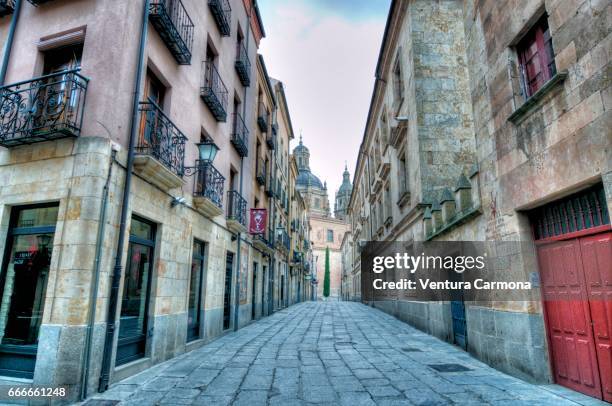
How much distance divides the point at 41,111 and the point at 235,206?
21.1 ft

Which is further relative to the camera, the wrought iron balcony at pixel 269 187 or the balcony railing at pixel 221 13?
the wrought iron balcony at pixel 269 187

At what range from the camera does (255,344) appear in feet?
28.9

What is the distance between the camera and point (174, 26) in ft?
23.5

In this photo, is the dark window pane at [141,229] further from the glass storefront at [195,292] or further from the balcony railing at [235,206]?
the balcony railing at [235,206]

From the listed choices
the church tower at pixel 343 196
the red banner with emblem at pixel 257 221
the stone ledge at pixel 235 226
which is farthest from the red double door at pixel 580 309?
the church tower at pixel 343 196

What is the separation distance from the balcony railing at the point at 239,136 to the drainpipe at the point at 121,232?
5.51 meters

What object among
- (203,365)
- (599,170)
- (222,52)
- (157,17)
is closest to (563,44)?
(599,170)

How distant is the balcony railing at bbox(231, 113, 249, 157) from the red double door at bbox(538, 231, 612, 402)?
9136 mm

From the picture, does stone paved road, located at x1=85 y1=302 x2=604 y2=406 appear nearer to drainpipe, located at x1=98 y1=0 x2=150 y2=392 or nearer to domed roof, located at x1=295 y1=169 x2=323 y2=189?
drainpipe, located at x1=98 y1=0 x2=150 y2=392

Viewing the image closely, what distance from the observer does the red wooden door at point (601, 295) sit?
13.9 feet

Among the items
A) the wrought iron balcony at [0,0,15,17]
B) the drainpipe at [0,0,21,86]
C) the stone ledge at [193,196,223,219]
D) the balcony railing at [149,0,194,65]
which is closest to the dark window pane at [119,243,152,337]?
the stone ledge at [193,196,223,219]

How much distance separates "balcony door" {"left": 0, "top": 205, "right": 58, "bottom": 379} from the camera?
509 centimetres

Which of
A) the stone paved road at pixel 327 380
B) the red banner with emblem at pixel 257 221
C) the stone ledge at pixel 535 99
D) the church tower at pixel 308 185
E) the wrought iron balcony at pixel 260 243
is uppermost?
the church tower at pixel 308 185

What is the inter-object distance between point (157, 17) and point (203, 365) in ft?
20.7
